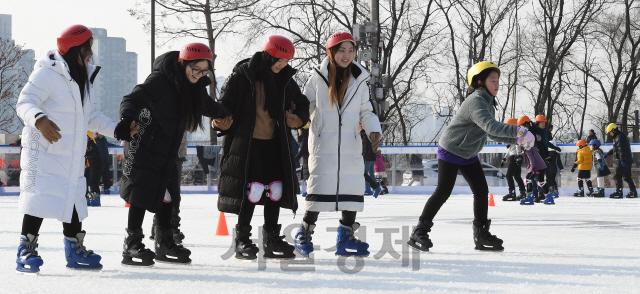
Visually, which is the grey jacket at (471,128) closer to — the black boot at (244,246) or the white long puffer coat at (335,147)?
the white long puffer coat at (335,147)

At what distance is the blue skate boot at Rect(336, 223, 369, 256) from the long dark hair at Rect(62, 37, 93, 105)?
193 cm

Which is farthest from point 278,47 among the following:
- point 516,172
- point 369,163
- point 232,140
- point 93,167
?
point 369,163

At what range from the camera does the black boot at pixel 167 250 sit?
452cm

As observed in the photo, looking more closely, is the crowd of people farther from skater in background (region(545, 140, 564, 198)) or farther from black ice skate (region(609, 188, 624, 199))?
black ice skate (region(609, 188, 624, 199))

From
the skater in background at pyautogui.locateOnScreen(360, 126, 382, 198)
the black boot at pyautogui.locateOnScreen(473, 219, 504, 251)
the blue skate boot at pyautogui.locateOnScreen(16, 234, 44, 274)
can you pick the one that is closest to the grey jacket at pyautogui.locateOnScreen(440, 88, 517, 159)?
the black boot at pyautogui.locateOnScreen(473, 219, 504, 251)

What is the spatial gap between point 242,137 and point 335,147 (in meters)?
0.67

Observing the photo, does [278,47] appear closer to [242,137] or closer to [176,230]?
[242,137]

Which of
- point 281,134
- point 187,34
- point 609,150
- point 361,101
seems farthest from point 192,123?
point 187,34

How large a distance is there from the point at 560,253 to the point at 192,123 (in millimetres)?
2736

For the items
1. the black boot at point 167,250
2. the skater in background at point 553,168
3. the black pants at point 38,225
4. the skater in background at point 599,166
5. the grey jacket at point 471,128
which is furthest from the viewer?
the skater in background at point 599,166

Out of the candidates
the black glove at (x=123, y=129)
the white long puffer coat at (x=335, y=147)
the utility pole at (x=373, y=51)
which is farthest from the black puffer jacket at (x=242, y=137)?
the utility pole at (x=373, y=51)

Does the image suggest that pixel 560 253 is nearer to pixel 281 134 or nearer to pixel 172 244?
pixel 281 134

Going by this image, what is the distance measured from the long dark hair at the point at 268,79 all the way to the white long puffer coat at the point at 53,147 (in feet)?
3.73

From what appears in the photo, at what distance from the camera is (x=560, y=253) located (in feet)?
17.1
